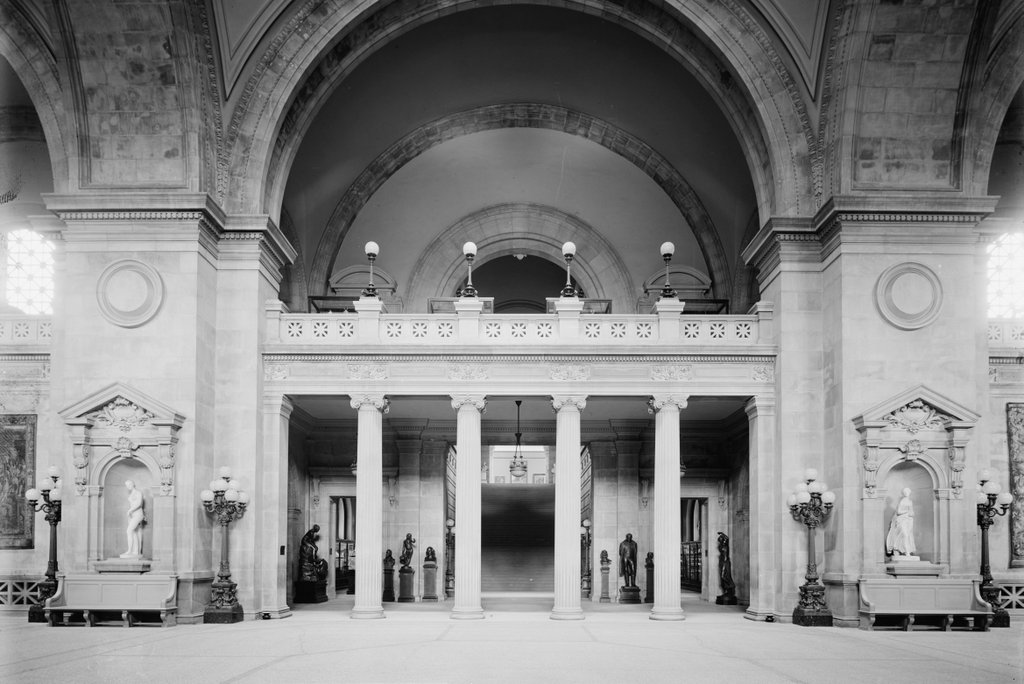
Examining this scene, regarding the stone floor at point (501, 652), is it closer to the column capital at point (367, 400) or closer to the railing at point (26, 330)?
the column capital at point (367, 400)

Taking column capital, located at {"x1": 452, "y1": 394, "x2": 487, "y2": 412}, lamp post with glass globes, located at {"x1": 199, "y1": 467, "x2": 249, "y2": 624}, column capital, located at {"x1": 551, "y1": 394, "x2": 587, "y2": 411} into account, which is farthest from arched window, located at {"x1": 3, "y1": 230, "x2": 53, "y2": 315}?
column capital, located at {"x1": 551, "y1": 394, "x2": 587, "y2": 411}

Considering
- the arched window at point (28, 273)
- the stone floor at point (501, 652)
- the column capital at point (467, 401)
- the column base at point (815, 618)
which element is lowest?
the column base at point (815, 618)

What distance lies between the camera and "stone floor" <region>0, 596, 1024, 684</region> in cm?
1281

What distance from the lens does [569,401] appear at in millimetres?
22828

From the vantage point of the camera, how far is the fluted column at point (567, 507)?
72.6 feet

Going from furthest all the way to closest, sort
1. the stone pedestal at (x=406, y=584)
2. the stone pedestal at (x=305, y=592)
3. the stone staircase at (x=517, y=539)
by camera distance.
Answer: the stone staircase at (x=517, y=539) → the stone pedestal at (x=406, y=584) → the stone pedestal at (x=305, y=592)

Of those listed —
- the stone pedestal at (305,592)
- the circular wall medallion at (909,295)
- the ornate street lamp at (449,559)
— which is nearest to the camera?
the circular wall medallion at (909,295)

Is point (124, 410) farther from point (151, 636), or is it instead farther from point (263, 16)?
point (263, 16)

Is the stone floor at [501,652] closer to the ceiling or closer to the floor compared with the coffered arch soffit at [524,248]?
closer to the floor

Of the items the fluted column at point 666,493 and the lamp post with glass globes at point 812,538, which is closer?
the lamp post with glass globes at point 812,538

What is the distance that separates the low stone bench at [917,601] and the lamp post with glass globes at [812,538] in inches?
33.5

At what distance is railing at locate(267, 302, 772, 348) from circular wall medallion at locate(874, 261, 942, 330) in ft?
9.08

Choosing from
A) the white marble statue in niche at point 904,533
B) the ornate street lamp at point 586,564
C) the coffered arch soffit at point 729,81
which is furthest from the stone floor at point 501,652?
the coffered arch soffit at point 729,81

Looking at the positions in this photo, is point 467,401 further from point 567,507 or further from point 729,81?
point 729,81
